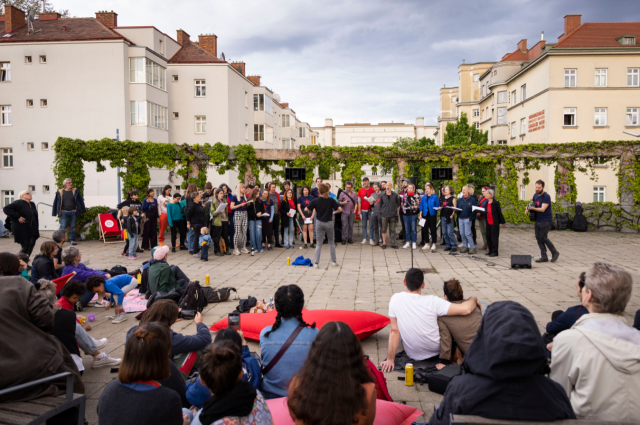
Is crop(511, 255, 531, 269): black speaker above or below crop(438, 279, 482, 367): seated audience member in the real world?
below

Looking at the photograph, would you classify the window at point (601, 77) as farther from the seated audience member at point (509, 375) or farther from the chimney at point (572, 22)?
the seated audience member at point (509, 375)

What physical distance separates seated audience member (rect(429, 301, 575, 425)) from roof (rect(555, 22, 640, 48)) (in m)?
37.6

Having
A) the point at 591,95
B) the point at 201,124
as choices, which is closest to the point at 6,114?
the point at 201,124

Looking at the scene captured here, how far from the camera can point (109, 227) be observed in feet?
51.6

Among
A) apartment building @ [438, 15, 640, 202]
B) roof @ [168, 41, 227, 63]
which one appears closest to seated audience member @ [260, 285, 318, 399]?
apartment building @ [438, 15, 640, 202]

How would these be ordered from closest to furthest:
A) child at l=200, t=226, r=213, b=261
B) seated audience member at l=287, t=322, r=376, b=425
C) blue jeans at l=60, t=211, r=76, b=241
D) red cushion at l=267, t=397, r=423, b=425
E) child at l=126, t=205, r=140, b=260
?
1. seated audience member at l=287, t=322, r=376, b=425
2. red cushion at l=267, t=397, r=423, b=425
3. child at l=200, t=226, r=213, b=261
4. child at l=126, t=205, r=140, b=260
5. blue jeans at l=60, t=211, r=76, b=241

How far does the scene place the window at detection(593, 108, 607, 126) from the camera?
3261 centimetres

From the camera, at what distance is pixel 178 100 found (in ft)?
124

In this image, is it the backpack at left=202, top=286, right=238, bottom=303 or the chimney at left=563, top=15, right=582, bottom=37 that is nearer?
the backpack at left=202, top=286, right=238, bottom=303

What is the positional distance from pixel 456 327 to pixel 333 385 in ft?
8.84

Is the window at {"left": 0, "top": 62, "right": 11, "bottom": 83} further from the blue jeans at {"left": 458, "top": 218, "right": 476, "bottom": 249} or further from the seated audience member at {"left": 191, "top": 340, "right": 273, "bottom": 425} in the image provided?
the seated audience member at {"left": 191, "top": 340, "right": 273, "bottom": 425}

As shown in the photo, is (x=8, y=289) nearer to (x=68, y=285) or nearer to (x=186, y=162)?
(x=68, y=285)

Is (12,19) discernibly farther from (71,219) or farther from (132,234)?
(132,234)

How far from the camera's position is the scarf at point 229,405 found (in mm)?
2553
